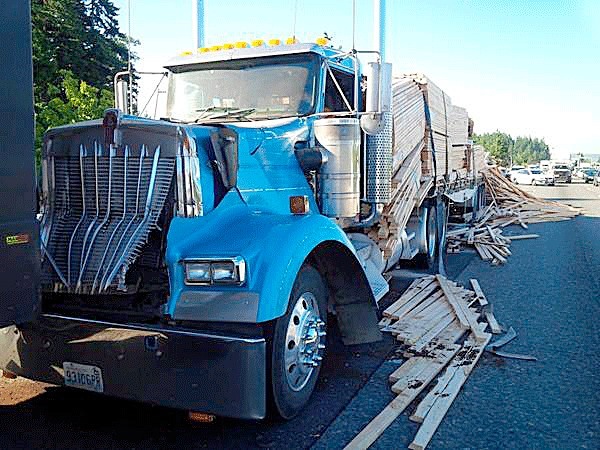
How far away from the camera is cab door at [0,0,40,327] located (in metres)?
3.14

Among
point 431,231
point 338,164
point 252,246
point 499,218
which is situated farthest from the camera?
point 499,218

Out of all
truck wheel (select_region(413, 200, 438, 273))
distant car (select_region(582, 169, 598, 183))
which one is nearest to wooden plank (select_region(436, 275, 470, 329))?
truck wheel (select_region(413, 200, 438, 273))

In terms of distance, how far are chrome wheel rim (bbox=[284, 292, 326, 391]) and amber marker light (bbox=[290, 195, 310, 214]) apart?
2.32 feet

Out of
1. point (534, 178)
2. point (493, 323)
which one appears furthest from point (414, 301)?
point (534, 178)

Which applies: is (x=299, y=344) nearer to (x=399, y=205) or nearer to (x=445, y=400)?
(x=445, y=400)

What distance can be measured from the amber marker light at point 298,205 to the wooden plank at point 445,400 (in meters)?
1.78

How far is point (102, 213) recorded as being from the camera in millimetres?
3867

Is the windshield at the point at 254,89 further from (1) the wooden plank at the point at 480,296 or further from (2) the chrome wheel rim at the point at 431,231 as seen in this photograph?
(2) the chrome wheel rim at the point at 431,231

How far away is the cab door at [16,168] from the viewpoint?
10.3 ft

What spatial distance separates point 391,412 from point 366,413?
19 cm

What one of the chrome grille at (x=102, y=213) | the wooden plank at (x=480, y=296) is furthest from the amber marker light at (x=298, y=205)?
the wooden plank at (x=480, y=296)

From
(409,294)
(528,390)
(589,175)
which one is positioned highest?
(589,175)

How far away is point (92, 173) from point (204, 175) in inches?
30.0

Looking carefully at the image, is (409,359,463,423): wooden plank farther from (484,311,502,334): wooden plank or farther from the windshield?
the windshield
